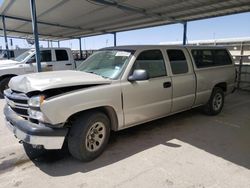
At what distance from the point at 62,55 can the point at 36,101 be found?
7.27 metres

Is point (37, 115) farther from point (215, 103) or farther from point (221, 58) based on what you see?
point (221, 58)

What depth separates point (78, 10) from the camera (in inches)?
413

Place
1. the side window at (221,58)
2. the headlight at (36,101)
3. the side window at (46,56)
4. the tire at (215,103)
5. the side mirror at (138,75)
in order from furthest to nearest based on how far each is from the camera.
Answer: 1. the side window at (46,56)
2. the side window at (221,58)
3. the tire at (215,103)
4. the side mirror at (138,75)
5. the headlight at (36,101)

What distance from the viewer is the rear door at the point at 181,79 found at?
15.4ft

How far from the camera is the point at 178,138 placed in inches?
174

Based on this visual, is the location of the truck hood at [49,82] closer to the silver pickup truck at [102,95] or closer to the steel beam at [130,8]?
the silver pickup truck at [102,95]

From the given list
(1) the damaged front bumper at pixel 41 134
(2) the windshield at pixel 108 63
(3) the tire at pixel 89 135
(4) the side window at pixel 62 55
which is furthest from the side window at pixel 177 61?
(4) the side window at pixel 62 55

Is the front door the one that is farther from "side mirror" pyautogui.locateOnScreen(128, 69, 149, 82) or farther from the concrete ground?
the concrete ground

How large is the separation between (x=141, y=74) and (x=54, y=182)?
2138 millimetres

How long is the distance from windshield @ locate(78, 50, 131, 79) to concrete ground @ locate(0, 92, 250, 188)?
1.39m

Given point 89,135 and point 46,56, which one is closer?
point 89,135

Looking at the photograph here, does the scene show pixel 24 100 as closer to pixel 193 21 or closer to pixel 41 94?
pixel 41 94

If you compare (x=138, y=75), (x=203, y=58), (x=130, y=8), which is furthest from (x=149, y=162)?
(x=130, y=8)

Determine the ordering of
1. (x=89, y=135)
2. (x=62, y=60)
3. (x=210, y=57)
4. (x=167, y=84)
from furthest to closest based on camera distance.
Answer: (x=62, y=60), (x=210, y=57), (x=167, y=84), (x=89, y=135)
